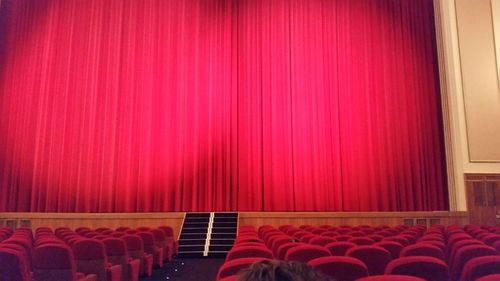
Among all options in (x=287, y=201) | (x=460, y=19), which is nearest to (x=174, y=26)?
(x=287, y=201)

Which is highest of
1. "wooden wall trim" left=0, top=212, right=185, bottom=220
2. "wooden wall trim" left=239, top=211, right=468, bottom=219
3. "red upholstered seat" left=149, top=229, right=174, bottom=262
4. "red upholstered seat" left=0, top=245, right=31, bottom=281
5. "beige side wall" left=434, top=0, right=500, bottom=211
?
"beige side wall" left=434, top=0, right=500, bottom=211

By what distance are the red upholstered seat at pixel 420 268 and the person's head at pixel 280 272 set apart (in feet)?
4.38

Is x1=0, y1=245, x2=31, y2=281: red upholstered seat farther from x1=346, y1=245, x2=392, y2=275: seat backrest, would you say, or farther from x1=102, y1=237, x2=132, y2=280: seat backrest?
x1=346, y1=245, x2=392, y2=275: seat backrest

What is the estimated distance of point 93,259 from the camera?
4562 millimetres

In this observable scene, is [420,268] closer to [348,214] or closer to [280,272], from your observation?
[280,272]

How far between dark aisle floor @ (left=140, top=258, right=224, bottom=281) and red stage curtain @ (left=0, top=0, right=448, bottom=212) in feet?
11.8

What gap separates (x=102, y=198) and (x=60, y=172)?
1.16 metres

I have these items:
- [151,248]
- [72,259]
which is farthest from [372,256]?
[151,248]

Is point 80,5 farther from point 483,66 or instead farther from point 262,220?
point 483,66

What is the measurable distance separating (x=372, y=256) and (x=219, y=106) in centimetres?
947

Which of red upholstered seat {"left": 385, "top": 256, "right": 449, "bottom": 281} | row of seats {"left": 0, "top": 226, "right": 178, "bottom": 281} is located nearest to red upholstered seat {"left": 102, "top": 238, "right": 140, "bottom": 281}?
row of seats {"left": 0, "top": 226, "right": 178, "bottom": 281}

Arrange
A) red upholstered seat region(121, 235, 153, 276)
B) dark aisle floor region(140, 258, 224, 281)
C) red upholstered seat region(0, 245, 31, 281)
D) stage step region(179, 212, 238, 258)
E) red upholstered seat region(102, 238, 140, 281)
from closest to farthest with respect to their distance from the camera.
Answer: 1. red upholstered seat region(0, 245, 31, 281)
2. red upholstered seat region(102, 238, 140, 281)
3. red upholstered seat region(121, 235, 153, 276)
4. dark aisle floor region(140, 258, 224, 281)
5. stage step region(179, 212, 238, 258)

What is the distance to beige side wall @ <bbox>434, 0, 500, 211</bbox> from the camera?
10.9 m

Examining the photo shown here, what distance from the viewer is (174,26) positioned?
12.6m
